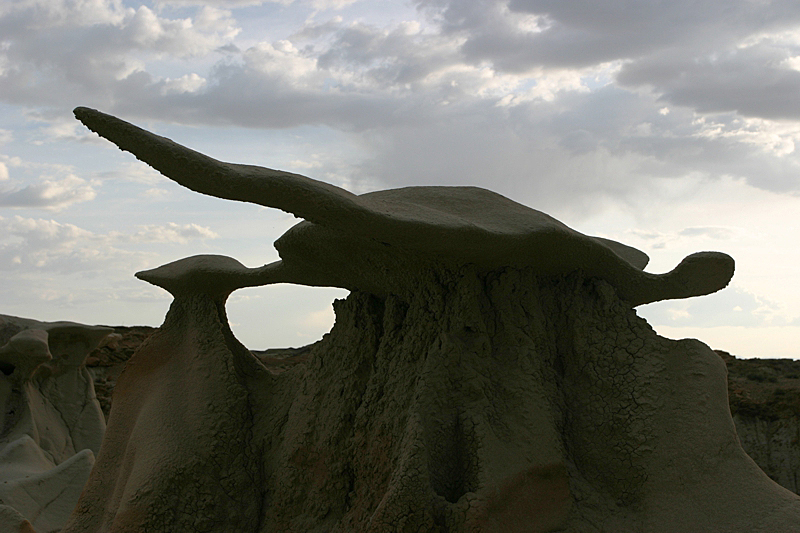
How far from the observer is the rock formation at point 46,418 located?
5449 millimetres

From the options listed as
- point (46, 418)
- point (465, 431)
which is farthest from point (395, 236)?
point (46, 418)

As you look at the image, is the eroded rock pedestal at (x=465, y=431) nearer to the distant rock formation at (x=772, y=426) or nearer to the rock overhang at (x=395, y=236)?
the rock overhang at (x=395, y=236)

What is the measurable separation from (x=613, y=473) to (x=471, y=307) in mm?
815

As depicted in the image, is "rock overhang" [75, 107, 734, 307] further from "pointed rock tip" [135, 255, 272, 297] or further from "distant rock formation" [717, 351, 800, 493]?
"distant rock formation" [717, 351, 800, 493]

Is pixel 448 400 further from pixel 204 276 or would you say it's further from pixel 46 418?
pixel 46 418

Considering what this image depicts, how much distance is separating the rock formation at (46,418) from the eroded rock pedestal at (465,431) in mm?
2183

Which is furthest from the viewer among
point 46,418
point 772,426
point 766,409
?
point 766,409

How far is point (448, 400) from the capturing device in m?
2.74

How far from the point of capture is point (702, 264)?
3.13 metres

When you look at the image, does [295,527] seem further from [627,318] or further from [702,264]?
[702,264]

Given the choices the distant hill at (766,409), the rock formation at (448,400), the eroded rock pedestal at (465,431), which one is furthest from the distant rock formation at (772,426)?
the eroded rock pedestal at (465,431)

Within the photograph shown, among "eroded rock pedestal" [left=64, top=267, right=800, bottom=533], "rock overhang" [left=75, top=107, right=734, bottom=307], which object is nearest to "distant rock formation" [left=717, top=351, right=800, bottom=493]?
"rock overhang" [left=75, top=107, right=734, bottom=307]

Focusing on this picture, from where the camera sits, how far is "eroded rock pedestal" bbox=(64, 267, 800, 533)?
2580 mm

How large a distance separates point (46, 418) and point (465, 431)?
5.95 metres
